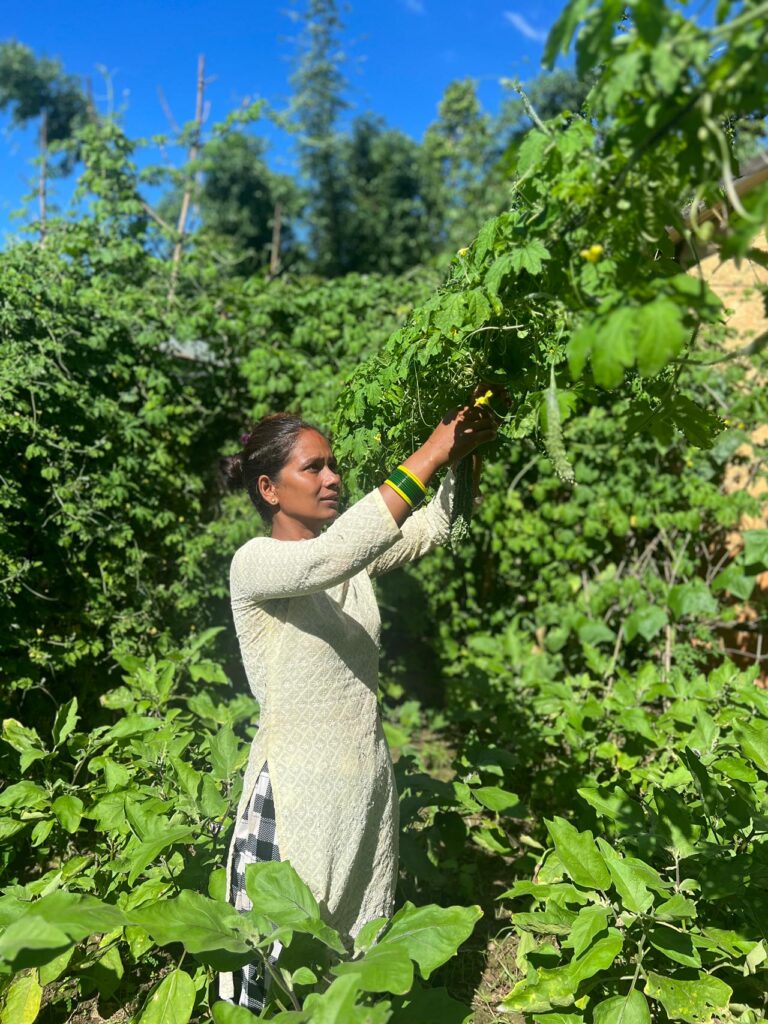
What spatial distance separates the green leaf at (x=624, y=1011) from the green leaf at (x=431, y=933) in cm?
38

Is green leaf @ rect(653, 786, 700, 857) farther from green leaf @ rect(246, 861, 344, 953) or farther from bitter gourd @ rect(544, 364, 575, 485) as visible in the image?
bitter gourd @ rect(544, 364, 575, 485)

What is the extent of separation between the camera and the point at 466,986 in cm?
242

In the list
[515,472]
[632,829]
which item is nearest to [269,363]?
[515,472]

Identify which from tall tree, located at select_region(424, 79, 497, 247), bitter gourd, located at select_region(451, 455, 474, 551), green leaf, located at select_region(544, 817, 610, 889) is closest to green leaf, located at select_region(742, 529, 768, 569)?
green leaf, located at select_region(544, 817, 610, 889)

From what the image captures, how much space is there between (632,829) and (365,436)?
140 centimetres

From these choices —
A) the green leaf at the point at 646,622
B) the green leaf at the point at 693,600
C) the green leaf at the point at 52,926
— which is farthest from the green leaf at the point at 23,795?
the green leaf at the point at 693,600

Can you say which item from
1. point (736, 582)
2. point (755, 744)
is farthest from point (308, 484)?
point (736, 582)

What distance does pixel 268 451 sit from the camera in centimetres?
188

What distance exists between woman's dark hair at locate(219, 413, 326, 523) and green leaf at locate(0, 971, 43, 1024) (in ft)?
4.37

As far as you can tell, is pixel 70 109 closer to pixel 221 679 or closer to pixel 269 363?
pixel 269 363

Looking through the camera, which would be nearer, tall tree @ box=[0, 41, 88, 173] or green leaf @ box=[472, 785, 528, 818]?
green leaf @ box=[472, 785, 528, 818]

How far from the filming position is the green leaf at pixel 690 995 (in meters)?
1.64

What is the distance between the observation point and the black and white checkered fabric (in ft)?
5.73

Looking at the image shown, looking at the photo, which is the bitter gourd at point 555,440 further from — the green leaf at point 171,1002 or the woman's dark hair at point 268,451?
the green leaf at point 171,1002
